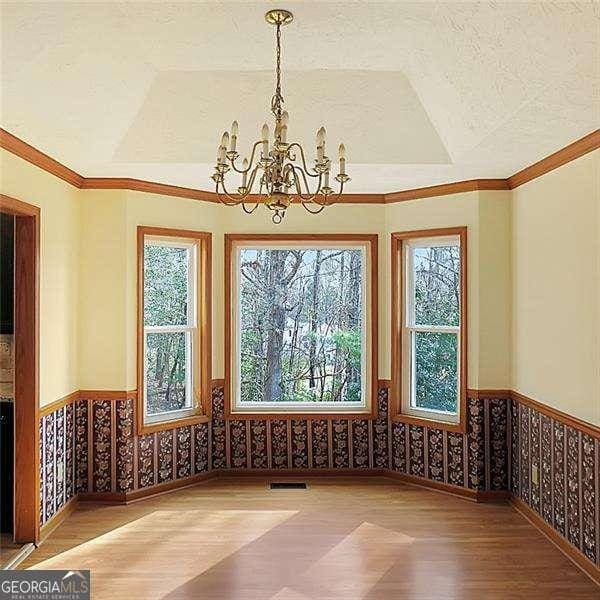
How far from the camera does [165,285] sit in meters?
5.29

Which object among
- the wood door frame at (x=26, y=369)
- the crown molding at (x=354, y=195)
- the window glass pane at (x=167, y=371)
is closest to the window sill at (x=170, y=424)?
the window glass pane at (x=167, y=371)

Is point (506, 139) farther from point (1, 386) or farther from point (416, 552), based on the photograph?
point (1, 386)

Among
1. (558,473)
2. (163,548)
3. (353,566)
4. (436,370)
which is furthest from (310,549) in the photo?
(436,370)

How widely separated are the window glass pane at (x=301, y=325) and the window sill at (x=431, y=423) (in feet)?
1.44

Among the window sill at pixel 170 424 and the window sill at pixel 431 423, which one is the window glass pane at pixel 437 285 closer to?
the window sill at pixel 431 423

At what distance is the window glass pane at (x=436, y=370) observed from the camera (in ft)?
17.2

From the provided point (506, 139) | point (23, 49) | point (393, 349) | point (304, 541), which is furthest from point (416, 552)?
point (23, 49)

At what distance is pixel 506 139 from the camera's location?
151 inches

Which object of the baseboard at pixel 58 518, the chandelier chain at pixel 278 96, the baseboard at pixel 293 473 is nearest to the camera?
the chandelier chain at pixel 278 96

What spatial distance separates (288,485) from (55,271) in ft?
8.30

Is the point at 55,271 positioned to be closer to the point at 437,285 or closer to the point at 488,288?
the point at 437,285

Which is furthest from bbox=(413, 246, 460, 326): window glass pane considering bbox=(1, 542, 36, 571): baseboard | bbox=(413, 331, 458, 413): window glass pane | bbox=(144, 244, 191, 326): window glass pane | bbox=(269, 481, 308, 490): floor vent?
bbox=(1, 542, 36, 571): baseboard

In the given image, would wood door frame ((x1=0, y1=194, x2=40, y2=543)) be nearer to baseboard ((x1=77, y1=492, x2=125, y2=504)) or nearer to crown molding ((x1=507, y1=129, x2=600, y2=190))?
baseboard ((x1=77, y1=492, x2=125, y2=504))

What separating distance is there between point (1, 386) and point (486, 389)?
3.50m
